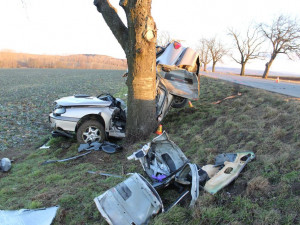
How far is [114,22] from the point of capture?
214 inches

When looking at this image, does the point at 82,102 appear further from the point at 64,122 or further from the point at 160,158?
the point at 160,158

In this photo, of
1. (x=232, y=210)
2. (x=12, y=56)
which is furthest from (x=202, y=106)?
(x=12, y=56)

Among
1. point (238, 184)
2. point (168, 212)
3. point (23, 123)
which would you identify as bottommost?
point (23, 123)

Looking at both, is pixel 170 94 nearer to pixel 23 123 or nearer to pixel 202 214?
pixel 202 214

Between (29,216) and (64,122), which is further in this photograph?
(64,122)

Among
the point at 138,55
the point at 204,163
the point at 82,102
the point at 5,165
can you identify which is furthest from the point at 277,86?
the point at 5,165

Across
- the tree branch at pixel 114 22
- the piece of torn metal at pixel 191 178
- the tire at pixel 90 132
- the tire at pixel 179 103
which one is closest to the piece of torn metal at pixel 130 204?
the piece of torn metal at pixel 191 178

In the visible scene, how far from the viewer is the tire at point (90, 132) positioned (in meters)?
5.50

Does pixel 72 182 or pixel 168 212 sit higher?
pixel 168 212

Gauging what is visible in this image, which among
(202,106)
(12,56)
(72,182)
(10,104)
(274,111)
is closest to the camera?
(72,182)

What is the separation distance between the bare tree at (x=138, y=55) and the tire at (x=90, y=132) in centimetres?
68

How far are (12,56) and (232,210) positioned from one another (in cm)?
9390

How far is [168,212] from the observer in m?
2.70

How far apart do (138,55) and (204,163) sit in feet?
9.05
